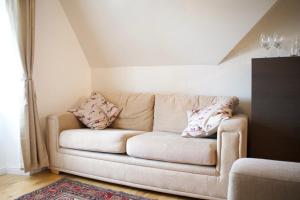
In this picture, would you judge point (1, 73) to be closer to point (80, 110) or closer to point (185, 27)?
point (80, 110)

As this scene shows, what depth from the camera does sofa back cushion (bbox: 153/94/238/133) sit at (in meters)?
2.86

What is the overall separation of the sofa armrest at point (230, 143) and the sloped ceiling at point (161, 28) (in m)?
1.04

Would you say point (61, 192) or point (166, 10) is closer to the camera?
point (61, 192)

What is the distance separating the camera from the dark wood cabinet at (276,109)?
86.0 inches

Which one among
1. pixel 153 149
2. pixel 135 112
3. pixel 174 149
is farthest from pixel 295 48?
pixel 135 112

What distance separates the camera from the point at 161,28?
9.70ft

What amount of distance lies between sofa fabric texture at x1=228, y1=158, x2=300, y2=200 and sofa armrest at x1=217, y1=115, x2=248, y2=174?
76 cm

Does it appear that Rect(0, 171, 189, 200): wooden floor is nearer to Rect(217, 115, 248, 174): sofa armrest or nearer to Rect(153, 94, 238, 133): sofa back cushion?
Rect(217, 115, 248, 174): sofa armrest

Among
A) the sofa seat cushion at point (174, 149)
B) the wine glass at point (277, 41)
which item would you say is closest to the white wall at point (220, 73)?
the wine glass at point (277, 41)

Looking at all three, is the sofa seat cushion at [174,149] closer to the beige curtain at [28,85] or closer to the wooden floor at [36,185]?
the wooden floor at [36,185]

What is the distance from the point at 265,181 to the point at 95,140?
70.2 inches

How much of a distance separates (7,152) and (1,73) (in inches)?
34.2

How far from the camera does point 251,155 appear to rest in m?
2.41

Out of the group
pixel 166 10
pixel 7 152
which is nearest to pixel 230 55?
pixel 166 10
